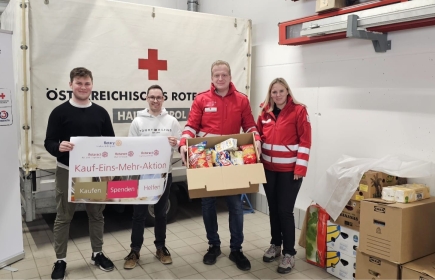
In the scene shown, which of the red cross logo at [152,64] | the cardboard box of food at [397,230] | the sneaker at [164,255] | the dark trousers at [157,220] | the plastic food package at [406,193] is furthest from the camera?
the red cross logo at [152,64]

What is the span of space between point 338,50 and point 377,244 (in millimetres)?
1665

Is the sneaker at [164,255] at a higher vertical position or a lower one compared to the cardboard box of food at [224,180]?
lower

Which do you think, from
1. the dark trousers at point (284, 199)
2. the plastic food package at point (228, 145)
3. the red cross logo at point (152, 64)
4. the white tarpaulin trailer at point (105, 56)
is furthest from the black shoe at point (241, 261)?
the red cross logo at point (152, 64)

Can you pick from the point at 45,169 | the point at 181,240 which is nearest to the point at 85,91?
the point at 45,169

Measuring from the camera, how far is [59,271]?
263cm

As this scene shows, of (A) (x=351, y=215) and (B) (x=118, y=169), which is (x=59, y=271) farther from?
(A) (x=351, y=215)

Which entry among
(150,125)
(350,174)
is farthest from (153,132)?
(350,174)

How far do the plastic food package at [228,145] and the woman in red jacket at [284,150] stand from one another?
1.08 ft

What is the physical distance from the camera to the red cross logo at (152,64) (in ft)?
11.5

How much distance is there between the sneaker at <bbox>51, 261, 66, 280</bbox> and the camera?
2.61 meters

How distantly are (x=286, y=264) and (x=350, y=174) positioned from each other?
793mm

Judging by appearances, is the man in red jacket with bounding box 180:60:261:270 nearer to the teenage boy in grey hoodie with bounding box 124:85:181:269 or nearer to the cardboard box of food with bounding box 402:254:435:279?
the teenage boy in grey hoodie with bounding box 124:85:181:269

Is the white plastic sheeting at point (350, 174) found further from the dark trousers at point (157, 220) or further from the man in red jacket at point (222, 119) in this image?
the dark trousers at point (157, 220)

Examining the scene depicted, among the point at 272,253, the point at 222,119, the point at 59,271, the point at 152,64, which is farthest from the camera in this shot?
the point at 152,64
